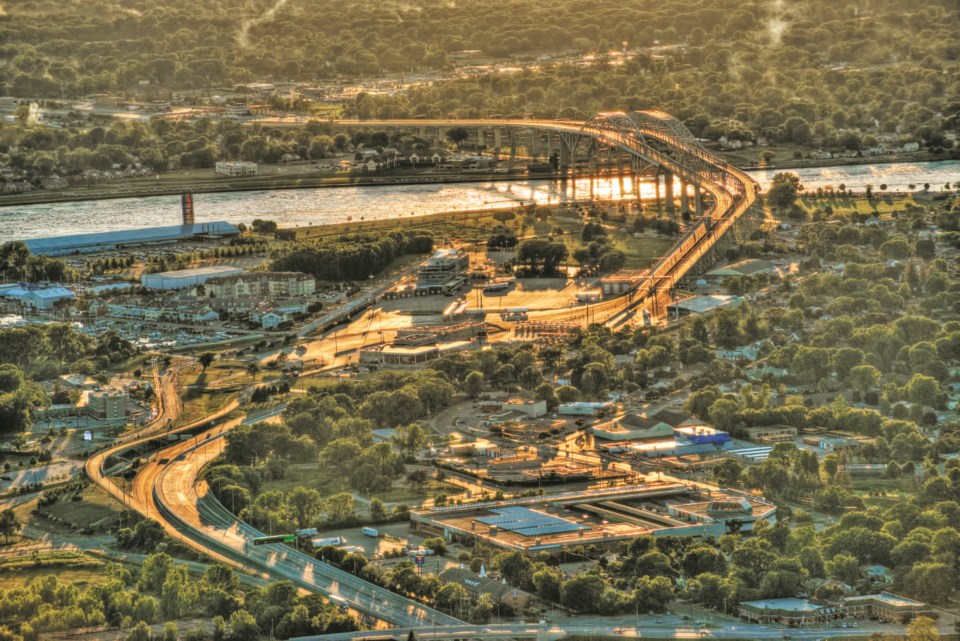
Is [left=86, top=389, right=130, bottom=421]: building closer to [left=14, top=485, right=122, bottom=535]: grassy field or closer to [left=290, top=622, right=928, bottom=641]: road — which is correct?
[left=14, top=485, right=122, bottom=535]: grassy field

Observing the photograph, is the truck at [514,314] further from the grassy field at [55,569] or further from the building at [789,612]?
the building at [789,612]

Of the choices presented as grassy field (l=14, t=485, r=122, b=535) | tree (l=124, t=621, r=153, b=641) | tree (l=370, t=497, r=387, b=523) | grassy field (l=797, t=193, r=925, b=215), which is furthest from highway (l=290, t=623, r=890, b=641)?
grassy field (l=797, t=193, r=925, b=215)

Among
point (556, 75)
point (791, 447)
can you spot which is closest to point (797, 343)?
point (791, 447)

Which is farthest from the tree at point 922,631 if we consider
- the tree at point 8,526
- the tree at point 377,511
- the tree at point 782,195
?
the tree at point 782,195

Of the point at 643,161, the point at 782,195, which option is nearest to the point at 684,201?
the point at 782,195

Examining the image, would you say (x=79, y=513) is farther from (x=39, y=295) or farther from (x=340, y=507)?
(x=39, y=295)

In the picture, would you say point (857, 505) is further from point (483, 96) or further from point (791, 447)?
point (483, 96)
